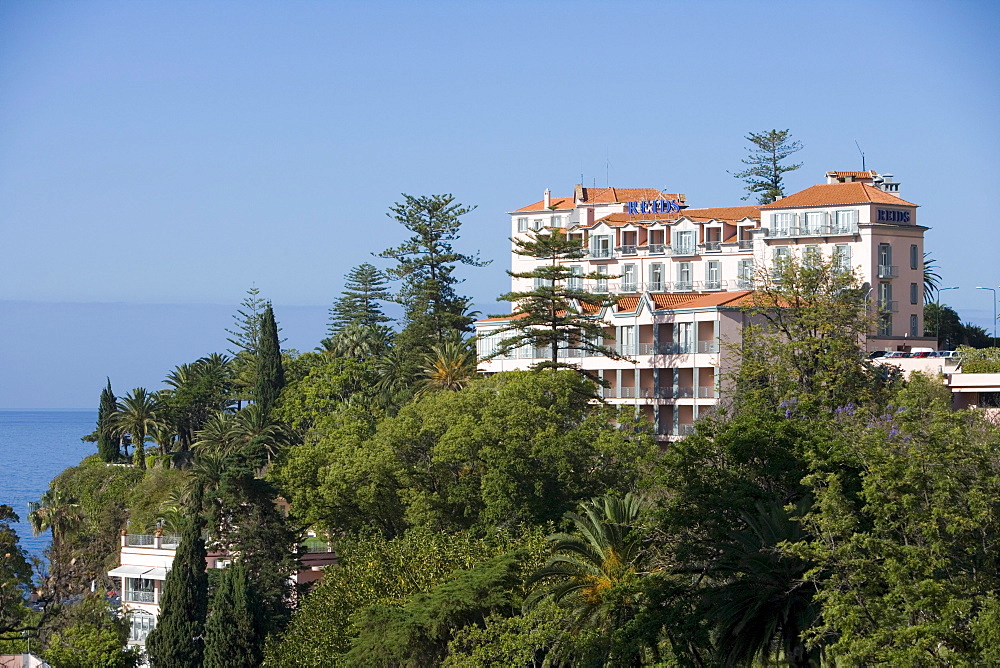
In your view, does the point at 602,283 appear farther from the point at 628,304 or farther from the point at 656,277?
the point at 628,304

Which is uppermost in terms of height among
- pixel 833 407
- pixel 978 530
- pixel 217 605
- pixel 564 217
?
pixel 564 217

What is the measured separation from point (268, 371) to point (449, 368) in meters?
18.1

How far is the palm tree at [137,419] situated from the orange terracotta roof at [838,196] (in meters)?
46.2

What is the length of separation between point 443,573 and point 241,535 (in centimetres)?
1935

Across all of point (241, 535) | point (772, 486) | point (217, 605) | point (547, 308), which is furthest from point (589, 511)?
point (547, 308)

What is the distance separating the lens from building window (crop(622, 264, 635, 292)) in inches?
3696

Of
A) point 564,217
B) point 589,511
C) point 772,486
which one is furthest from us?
point 564,217

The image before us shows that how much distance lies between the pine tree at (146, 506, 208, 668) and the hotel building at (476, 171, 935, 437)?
23.1 meters

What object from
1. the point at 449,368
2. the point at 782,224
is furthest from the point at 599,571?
the point at 782,224

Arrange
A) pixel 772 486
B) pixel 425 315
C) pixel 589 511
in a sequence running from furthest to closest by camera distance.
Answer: pixel 425 315, pixel 589 511, pixel 772 486

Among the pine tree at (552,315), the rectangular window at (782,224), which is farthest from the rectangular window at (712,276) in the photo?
the pine tree at (552,315)

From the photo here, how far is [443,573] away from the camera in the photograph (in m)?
43.7

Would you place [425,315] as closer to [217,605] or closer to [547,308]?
[547,308]

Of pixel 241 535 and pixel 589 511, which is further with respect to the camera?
pixel 241 535
